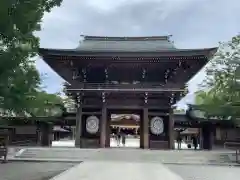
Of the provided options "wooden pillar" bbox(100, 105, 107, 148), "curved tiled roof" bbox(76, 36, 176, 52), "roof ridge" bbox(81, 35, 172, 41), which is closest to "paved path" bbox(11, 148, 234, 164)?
"wooden pillar" bbox(100, 105, 107, 148)

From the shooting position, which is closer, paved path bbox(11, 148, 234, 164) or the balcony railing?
paved path bbox(11, 148, 234, 164)

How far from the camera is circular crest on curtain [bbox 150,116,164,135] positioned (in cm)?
2731

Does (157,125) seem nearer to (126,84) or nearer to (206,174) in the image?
(126,84)

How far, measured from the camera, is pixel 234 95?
928 inches

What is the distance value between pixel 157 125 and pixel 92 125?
5435 mm

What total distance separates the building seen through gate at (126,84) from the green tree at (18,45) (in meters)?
15.1

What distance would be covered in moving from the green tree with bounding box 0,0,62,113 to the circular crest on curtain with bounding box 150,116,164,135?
16958 mm

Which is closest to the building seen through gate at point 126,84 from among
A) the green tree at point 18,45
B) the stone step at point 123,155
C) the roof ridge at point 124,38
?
the stone step at point 123,155

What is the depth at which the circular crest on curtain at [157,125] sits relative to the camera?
1075 inches

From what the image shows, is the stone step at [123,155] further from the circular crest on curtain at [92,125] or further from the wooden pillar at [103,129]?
the circular crest on curtain at [92,125]

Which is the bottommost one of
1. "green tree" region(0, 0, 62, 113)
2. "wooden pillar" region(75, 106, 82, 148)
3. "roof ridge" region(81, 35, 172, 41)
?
"wooden pillar" region(75, 106, 82, 148)

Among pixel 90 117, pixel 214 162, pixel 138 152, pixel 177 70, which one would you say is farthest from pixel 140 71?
pixel 214 162

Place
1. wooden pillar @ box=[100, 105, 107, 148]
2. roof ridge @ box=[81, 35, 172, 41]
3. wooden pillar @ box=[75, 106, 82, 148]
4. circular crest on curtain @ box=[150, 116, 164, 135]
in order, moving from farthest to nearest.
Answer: roof ridge @ box=[81, 35, 172, 41] < circular crest on curtain @ box=[150, 116, 164, 135] < wooden pillar @ box=[75, 106, 82, 148] < wooden pillar @ box=[100, 105, 107, 148]

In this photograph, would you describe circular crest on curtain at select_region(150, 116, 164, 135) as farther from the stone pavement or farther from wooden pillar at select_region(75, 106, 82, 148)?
wooden pillar at select_region(75, 106, 82, 148)
